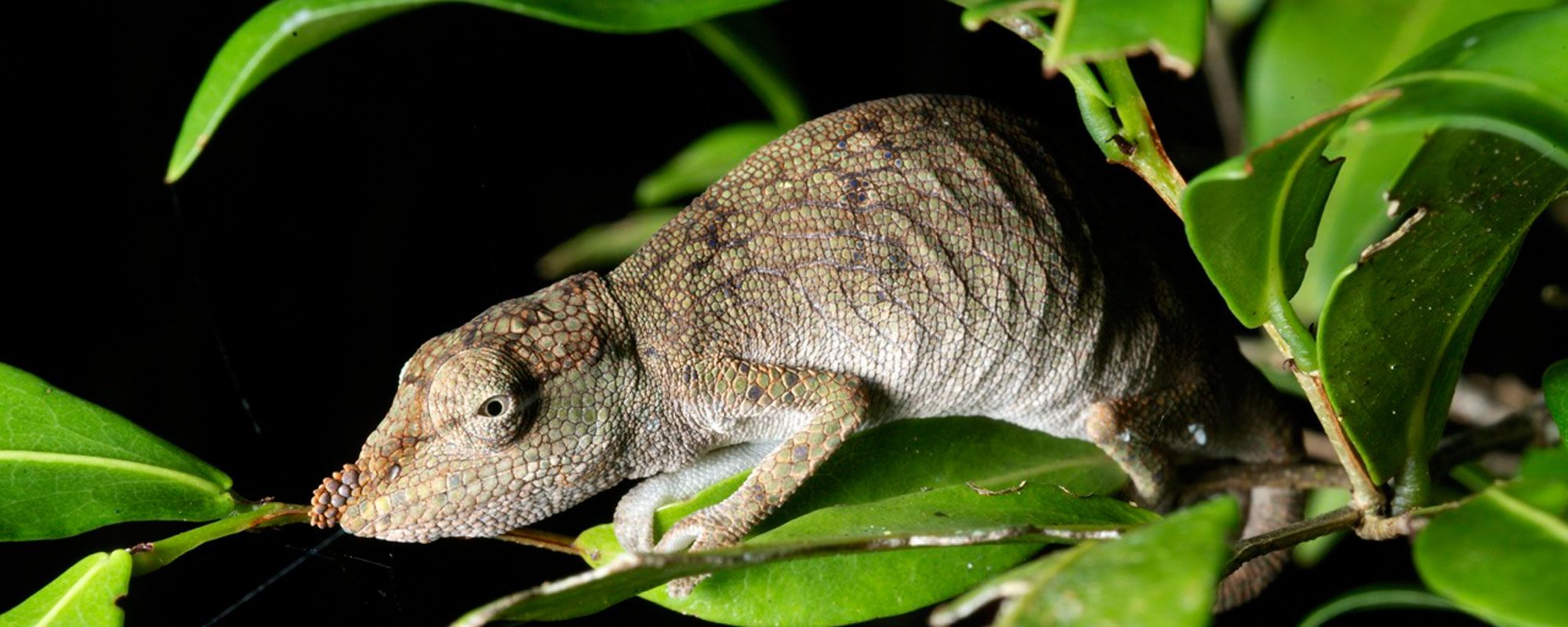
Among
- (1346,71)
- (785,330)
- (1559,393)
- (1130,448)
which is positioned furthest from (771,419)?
(1346,71)

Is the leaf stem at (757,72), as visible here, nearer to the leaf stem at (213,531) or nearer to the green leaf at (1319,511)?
the leaf stem at (213,531)

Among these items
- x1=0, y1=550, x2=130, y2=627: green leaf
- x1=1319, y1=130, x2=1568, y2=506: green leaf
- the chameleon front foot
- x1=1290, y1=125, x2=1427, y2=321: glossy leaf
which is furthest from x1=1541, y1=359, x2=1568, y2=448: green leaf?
x1=0, y1=550, x2=130, y2=627: green leaf

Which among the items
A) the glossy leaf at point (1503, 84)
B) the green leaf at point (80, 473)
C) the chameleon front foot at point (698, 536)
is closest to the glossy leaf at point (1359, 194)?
the glossy leaf at point (1503, 84)

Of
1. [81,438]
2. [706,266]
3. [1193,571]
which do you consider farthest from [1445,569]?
[81,438]

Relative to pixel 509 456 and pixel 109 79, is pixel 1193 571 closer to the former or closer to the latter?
pixel 509 456

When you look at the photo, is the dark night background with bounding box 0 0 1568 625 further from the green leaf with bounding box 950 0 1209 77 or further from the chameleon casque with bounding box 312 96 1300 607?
the green leaf with bounding box 950 0 1209 77

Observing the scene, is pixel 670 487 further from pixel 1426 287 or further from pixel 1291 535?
pixel 1426 287

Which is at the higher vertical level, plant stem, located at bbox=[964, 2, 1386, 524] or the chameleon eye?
plant stem, located at bbox=[964, 2, 1386, 524]
